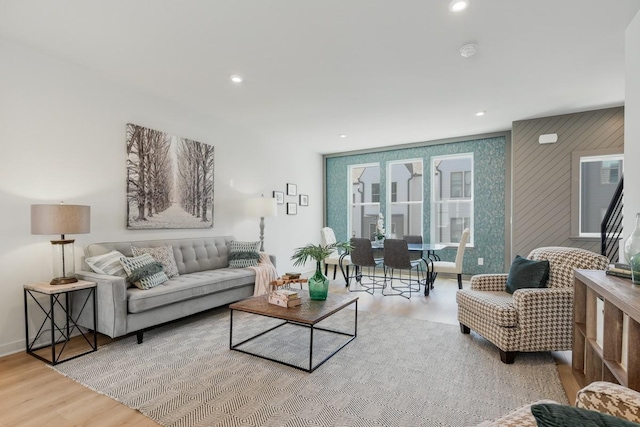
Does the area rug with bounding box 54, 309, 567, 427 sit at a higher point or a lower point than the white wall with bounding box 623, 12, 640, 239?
lower

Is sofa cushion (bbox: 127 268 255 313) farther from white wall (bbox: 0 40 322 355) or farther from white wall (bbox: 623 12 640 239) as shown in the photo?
white wall (bbox: 623 12 640 239)

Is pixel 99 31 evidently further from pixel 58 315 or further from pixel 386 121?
pixel 386 121

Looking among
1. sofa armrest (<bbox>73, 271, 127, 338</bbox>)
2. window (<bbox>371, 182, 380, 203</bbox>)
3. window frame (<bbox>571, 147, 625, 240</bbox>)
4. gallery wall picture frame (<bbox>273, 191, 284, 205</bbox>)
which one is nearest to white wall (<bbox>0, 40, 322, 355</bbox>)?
sofa armrest (<bbox>73, 271, 127, 338</bbox>)

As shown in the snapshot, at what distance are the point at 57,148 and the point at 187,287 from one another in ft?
5.87

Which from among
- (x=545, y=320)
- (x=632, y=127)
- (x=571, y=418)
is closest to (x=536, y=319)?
(x=545, y=320)

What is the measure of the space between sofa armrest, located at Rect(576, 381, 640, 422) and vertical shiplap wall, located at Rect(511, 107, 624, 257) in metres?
4.28

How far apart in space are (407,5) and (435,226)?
474 centimetres

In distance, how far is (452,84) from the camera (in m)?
3.51

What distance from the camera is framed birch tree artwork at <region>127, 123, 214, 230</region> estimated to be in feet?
12.0

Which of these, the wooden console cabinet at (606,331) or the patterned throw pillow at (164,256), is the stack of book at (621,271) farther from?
the patterned throw pillow at (164,256)

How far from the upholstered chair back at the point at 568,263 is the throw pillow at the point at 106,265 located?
12.8 feet

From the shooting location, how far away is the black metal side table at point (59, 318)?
2559 millimetres

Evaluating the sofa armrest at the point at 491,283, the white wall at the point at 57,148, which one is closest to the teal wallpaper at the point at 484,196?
the sofa armrest at the point at 491,283

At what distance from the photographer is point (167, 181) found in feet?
13.1
